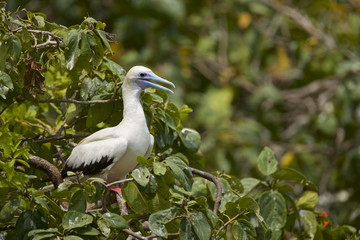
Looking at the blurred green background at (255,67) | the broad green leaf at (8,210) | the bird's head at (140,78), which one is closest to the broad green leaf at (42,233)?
the broad green leaf at (8,210)

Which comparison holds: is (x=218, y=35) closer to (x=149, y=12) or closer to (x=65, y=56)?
(x=149, y=12)

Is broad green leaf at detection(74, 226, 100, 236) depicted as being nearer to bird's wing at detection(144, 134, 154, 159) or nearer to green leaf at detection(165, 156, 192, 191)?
green leaf at detection(165, 156, 192, 191)

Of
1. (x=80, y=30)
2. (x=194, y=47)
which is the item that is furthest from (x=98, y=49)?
(x=194, y=47)

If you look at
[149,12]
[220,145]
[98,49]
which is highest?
[98,49]

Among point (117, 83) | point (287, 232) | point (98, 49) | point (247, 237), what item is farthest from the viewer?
point (287, 232)

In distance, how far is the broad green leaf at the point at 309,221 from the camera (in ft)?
15.1

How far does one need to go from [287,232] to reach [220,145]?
13.1 ft

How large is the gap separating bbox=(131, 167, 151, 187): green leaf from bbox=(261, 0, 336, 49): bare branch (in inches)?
235

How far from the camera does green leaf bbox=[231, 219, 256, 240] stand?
366cm

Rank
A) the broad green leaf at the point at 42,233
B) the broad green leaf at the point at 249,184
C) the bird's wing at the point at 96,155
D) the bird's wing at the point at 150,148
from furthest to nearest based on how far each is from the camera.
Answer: the broad green leaf at the point at 249,184, the bird's wing at the point at 150,148, the bird's wing at the point at 96,155, the broad green leaf at the point at 42,233

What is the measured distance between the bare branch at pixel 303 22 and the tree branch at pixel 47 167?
572 cm

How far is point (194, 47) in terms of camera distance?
960 centimetres

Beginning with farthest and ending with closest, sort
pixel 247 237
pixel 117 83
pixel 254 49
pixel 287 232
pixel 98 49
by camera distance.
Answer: pixel 254 49 < pixel 287 232 < pixel 117 83 < pixel 98 49 < pixel 247 237

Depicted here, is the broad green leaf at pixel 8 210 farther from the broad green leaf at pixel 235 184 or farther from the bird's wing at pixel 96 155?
the broad green leaf at pixel 235 184
